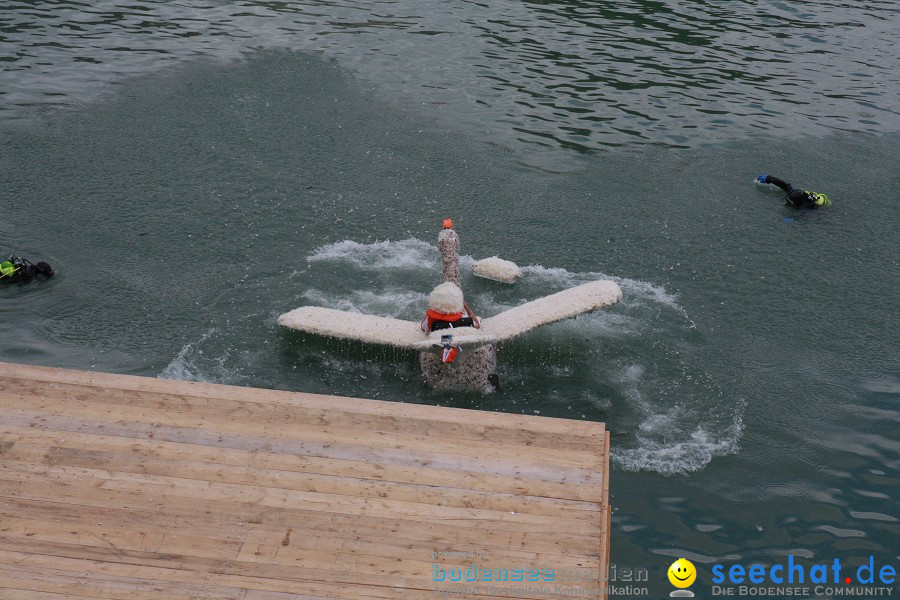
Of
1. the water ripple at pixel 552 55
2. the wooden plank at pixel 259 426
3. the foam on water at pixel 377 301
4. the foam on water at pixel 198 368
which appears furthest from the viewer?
the water ripple at pixel 552 55

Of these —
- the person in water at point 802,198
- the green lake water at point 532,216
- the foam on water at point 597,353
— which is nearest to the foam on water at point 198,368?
the green lake water at point 532,216

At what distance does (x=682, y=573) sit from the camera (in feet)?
31.4

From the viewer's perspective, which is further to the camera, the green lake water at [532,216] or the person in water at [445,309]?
the green lake water at [532,216]

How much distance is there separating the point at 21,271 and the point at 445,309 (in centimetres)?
743

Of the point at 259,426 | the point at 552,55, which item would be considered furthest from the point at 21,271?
the point at 552,55

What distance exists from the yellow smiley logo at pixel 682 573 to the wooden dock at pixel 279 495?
138 centimetres

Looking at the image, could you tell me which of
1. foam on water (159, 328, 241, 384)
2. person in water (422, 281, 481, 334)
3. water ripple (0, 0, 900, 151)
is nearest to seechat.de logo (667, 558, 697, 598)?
person in water (422, 281, 481, 334)

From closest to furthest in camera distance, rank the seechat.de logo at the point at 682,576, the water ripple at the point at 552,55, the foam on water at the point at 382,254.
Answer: the seechat.de logo at the point at 682,576, the foam on water at the point at 382,254, the water ripple at the point at 552,55

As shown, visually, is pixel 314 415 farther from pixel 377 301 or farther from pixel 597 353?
pixel 597 353

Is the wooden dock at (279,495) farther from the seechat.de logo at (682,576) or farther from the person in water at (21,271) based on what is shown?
the person in water at (21,271)

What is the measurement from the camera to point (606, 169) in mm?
18984

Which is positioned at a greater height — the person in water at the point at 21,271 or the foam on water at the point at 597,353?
the person in water at the point at 21,271

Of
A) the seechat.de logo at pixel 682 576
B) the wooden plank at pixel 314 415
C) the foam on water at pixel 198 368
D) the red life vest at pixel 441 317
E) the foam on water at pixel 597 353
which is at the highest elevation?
the red life vest at pixel 441 317

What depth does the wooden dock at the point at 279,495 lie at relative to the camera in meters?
8.02
